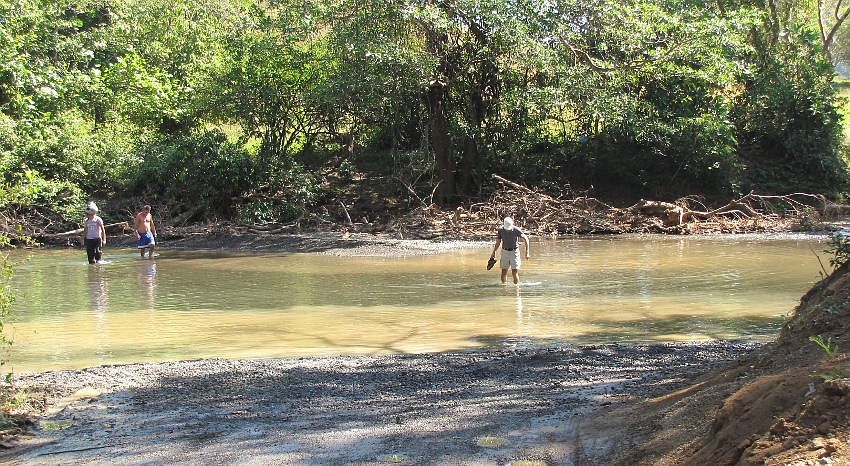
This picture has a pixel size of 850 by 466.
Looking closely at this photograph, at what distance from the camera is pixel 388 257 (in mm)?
20719

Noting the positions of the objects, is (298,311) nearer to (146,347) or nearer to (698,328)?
(146,347)

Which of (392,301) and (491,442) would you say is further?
(392,301)

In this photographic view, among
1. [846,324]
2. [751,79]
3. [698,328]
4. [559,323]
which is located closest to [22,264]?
[559,323]

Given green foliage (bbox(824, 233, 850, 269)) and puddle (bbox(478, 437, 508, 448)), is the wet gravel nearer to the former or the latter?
puddle (bbox(478, 437, 508, 448))

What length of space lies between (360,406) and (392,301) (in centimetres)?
710

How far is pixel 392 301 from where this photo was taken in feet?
46.5

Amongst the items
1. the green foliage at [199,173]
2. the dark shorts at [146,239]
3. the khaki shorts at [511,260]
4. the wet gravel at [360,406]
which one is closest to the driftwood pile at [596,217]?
the green foliage at [199,173]

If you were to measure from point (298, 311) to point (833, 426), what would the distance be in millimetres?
10348

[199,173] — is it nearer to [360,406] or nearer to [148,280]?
[148,280]

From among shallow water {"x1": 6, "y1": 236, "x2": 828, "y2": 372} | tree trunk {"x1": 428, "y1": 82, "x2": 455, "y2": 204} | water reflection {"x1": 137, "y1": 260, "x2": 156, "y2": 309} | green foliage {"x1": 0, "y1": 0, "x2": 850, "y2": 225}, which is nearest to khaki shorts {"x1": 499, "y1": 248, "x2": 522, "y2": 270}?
shallow water {"x1": 6, "y1": 236, "x2": 828, "y2": 372}

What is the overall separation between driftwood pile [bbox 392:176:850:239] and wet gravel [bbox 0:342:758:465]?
49.2 ft

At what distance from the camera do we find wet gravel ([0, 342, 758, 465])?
231 inches

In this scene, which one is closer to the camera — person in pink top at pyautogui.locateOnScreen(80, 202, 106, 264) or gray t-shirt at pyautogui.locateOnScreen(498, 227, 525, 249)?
gray t-shirt at pyautogui.locateOnScreen(498, 227, 525, 249)

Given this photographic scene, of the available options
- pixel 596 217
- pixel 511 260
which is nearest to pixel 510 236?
pixel 511 260
